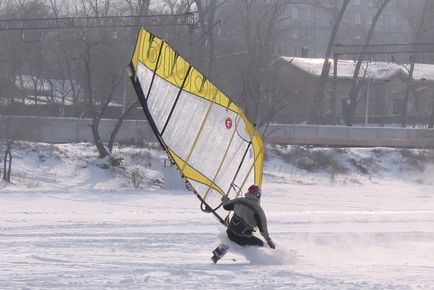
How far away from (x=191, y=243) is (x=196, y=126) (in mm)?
3251

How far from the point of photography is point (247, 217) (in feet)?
37.9

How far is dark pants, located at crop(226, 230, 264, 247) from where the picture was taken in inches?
457

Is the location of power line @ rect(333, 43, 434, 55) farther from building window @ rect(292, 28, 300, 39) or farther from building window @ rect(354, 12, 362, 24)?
building window @ rect(354, 12, 362, 24)

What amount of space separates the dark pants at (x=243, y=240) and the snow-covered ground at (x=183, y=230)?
0.40 ft

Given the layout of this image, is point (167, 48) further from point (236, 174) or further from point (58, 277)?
point (58, 277)

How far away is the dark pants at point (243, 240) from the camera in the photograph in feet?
38.1

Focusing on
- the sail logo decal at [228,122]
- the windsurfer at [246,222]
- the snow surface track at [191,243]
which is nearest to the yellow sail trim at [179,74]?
the sail logo decal at [228,122]

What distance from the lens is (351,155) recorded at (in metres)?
36.9

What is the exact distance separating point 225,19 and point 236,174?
4809 cm

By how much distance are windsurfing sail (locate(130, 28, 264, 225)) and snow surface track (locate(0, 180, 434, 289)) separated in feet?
3.36

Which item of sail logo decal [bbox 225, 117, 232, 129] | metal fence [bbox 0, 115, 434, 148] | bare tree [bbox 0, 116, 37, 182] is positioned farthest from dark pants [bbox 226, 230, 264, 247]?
metal fence [bbox 0, 115, 434, 148]

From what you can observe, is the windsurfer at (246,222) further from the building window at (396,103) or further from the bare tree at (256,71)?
the building window at (396,103)

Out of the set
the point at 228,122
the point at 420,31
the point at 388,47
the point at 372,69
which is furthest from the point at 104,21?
the point at 420,31

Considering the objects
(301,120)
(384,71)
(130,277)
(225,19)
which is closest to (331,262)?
(130,277)
